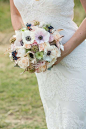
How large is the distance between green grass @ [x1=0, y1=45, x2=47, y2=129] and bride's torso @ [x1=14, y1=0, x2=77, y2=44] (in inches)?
76.5

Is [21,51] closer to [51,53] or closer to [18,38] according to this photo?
[18,38]

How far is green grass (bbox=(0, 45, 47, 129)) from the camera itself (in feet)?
12.2

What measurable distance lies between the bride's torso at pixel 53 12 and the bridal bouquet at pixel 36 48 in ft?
0.81

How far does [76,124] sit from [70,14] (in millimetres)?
951

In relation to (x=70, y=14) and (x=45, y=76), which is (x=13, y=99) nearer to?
(x=45, y=76)

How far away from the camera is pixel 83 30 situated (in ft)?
6.37

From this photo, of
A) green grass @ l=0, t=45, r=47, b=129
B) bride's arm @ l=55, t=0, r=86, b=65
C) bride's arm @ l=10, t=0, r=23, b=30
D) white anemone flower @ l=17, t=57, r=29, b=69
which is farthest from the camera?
green grass @ l=0, t=45, r=47, b=129

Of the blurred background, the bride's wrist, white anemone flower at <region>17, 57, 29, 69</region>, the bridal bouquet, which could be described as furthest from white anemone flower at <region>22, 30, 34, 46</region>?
the blurred background

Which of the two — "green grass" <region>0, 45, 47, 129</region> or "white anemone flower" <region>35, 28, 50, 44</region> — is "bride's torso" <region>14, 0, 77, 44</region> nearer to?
"white anemone flower" <region>35, 28, 50, 44</region>

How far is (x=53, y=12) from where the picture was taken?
205cm

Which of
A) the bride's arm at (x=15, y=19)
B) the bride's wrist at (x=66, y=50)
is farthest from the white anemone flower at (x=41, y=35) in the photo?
the bride's arm at (x=15, y=19)

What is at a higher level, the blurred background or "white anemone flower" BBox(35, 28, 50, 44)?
"white anemone flower" BBox(35, 28, 50, 44)

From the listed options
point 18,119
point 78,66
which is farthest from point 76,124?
point 18,119

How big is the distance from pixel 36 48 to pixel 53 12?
0.45 metres
